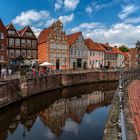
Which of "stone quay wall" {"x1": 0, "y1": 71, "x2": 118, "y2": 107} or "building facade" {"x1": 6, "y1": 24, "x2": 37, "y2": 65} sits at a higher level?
"building facade" {"x1": 6, "y1": 24, "x2": 37, "y2": 65}

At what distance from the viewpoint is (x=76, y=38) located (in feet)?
150

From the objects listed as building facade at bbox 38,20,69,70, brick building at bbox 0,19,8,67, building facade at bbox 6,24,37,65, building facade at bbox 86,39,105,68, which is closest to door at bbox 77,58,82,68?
building facade at bbox 86,39,105,68

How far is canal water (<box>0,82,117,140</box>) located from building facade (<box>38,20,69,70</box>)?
1804 cm

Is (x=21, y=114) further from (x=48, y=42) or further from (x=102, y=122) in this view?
(x=48, y=42)

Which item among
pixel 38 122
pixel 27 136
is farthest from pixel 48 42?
pixel 27 136

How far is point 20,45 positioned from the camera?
3841cm

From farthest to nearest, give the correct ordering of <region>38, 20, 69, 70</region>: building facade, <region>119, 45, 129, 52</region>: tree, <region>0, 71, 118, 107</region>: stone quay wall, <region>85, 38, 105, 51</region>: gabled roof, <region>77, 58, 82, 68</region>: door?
<region>119, 45, 129, 52</region>: tree → <region>85, 38, 105, 51</region>: gabled roof → <region>77, 58, 82, 68</region>: door → <region>38, 20, 69, 70</region>: building facade → <region>0, 71, 118, 107</region>: stone quay wall

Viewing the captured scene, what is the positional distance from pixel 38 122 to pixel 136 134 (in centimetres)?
1122

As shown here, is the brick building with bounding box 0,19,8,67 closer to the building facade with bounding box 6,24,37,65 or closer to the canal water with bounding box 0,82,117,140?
the building facade with bounding box 6,24,37,65

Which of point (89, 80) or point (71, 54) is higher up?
point (71, 54)

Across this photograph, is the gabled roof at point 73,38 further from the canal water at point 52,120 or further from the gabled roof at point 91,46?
the canal water at point 52,120

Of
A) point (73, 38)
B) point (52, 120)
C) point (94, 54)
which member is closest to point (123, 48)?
point (94, 54)

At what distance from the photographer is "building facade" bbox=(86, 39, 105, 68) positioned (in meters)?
50.0

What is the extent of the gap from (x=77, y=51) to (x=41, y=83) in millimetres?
21772
